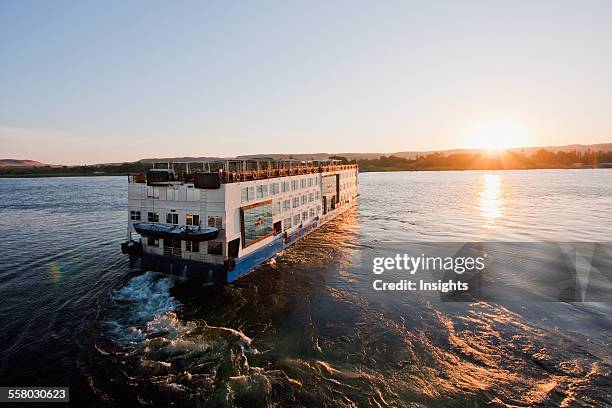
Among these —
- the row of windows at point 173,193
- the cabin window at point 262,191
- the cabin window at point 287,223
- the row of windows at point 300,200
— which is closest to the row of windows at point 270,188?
the cabin window at point 262,191

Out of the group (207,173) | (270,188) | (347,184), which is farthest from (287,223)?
(347,184)

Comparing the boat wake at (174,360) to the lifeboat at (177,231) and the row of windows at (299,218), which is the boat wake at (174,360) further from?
the row of windows at (299,218)

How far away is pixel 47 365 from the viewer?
17.2 m

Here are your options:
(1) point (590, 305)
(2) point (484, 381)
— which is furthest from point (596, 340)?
(2) point (484, 381)

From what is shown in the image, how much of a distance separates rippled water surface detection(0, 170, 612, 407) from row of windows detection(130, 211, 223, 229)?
4.96 m

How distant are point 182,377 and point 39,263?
27196mm

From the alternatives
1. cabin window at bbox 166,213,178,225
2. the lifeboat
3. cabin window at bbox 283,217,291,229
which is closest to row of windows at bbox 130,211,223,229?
cabin window at bbox 166,213,178,225

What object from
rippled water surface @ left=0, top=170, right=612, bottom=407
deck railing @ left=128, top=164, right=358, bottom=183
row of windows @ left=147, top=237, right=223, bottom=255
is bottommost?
rippled water surface @ left=0, top=170, right=612, bottom=407

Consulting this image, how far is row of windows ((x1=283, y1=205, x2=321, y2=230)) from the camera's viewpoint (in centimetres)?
3775

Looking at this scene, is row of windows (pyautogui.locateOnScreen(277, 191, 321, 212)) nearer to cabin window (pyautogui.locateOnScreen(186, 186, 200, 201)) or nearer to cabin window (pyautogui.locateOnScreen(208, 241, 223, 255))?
cabin window (pyautogui.locateOnScreen(208, 241, 223, 255))

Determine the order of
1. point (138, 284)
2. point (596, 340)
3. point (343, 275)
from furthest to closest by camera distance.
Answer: point (343, 275) < point (138, 284) < point (596, 340)

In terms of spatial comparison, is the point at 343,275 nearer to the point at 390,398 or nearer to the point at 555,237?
the point at 390,398

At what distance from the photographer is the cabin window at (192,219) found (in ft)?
87.6

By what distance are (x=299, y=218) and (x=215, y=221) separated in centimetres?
1715
